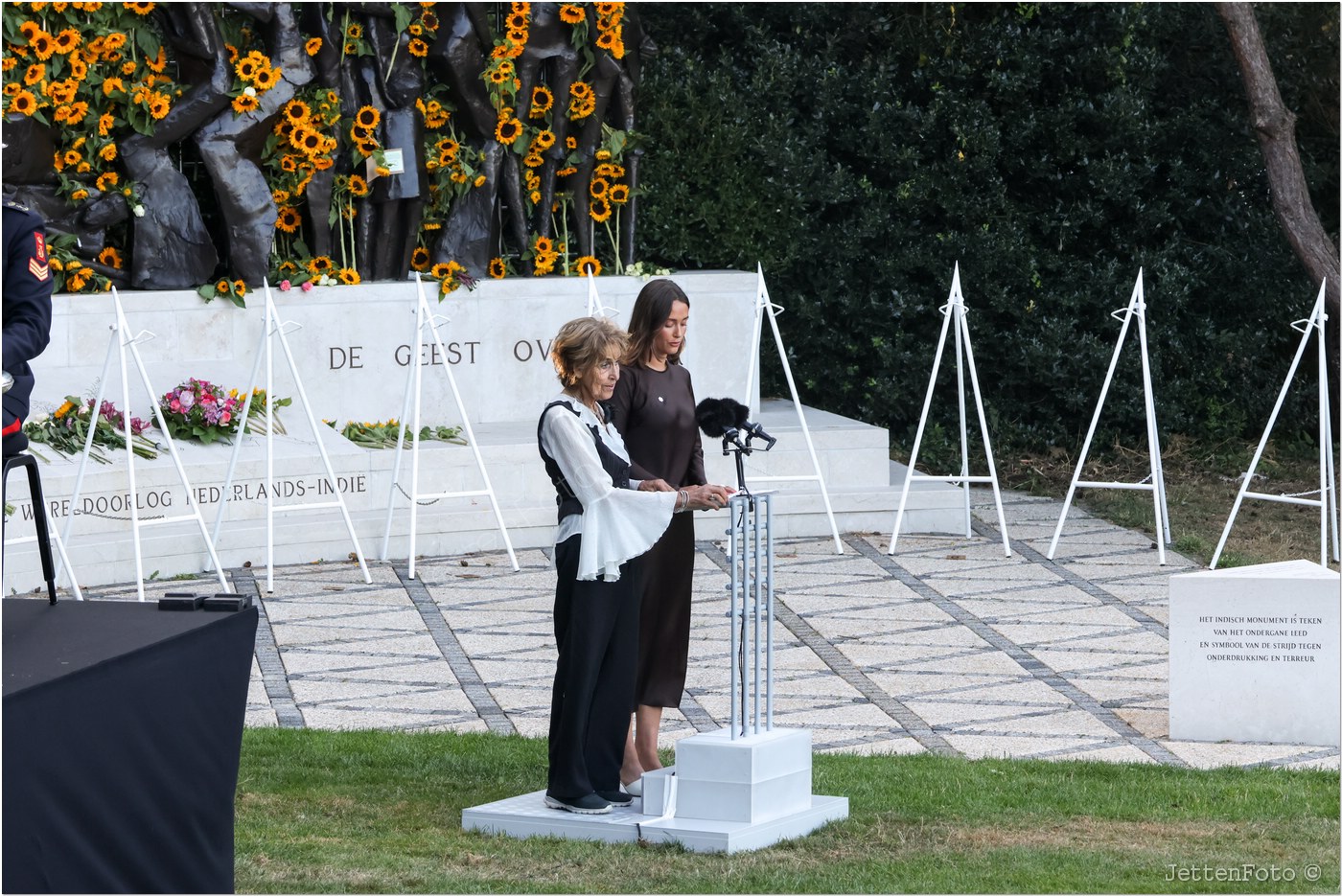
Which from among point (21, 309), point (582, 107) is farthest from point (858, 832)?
point (582, 107)

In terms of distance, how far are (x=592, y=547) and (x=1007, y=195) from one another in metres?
9.62

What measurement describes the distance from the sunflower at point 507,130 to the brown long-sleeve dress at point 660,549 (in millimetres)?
6574

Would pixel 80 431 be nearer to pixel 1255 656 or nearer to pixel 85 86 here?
pixel 85 86

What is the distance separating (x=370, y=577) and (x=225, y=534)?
804 mm

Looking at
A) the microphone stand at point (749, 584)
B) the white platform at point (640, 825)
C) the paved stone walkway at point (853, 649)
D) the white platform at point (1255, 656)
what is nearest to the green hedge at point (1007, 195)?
the paved stone walkway at point (853, 649)

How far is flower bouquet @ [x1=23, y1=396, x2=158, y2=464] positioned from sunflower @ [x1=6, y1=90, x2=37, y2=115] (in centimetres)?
175

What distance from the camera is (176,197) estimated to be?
35.4 feet

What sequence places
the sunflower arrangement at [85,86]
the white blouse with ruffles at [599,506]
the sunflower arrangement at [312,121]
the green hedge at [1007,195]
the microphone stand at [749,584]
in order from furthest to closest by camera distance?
the green hedge at [1007,195]
the sunflower arrangement at [312,121]
the sunflower arrangement at [85,86]
the microphone stand at [749,584]
the white blouse with ruffles at [599,506]

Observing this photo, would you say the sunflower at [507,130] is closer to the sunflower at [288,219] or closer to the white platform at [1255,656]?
the sunflower at [288,219]

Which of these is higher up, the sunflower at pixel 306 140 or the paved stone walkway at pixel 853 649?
the sunflower at pixel 306 140

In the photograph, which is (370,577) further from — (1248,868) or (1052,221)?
(1052,221)

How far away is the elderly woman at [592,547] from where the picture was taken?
16.2ft

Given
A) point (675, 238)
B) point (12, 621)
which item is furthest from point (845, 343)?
point (12, 621)

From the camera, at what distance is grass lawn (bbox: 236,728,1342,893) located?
4.66 m
